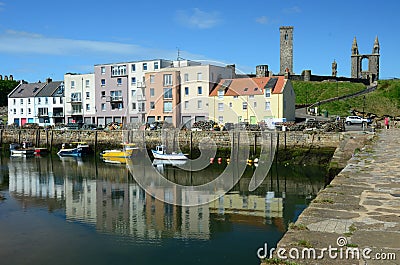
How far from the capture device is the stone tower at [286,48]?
82500 millimetres

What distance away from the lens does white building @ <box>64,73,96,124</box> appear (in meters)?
63.6

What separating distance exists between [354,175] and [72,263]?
27.2 ft

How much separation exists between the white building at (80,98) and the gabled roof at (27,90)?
25.2 feet

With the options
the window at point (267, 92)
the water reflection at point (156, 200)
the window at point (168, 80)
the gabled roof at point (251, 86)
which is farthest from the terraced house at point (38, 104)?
the water reflection at point (156, 200)

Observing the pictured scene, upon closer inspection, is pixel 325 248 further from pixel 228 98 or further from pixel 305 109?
pixel 305 109

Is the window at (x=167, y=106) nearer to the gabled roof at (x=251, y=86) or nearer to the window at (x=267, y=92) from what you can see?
the gabled roof at (x=251, y=86)

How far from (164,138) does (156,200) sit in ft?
74.8

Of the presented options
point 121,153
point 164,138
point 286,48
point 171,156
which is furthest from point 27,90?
point 286,48

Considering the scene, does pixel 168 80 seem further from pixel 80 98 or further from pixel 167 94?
pixel 80 98

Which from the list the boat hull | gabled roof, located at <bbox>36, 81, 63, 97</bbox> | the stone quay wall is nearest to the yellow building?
the stone quay wall

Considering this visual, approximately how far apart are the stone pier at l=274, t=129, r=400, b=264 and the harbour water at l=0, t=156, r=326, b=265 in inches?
150

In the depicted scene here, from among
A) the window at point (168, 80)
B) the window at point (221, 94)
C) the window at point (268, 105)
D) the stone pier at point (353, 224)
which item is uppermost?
the window at point (168, 80)

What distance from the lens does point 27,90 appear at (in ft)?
236

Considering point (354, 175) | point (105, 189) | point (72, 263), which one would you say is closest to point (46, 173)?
point (105, 189)
